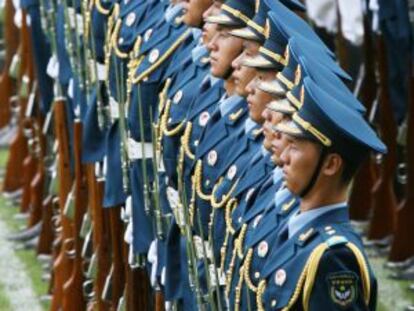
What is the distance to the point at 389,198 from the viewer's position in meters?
11.8

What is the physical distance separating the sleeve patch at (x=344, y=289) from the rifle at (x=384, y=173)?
5.12m

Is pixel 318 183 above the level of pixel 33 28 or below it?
below

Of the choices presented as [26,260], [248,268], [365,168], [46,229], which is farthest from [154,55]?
[26,260]

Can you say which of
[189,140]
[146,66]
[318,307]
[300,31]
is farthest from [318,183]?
[146,66]

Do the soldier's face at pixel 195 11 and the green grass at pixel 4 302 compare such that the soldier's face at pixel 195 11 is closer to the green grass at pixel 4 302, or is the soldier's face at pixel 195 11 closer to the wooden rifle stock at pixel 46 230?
the green grass at pixel 4 302

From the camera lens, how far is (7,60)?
1516 centimetres

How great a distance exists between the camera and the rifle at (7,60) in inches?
573

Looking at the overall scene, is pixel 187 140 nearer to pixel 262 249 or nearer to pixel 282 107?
pixel 262 249

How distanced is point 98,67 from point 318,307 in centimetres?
412

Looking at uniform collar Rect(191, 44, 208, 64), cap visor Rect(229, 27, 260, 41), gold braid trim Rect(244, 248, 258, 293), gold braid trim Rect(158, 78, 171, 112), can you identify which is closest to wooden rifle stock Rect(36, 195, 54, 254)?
gold braid trim Rect(158, 78, 171, 112)

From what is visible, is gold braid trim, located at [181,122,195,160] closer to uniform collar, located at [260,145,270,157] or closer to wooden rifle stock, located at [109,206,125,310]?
uniform collar, located at [260,145,270,157]

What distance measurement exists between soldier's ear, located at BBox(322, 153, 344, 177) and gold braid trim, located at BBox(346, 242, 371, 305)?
221 mm

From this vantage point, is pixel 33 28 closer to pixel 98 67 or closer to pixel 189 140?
pixel 98 67

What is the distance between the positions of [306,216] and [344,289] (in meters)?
0.30
